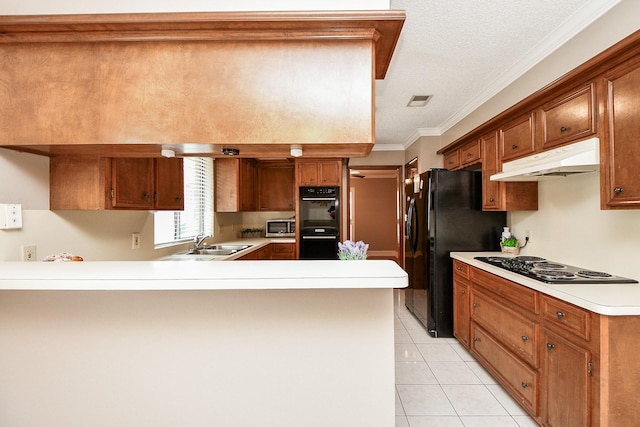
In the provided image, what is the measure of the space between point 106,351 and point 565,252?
3.03 m

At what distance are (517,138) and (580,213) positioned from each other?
731 mm

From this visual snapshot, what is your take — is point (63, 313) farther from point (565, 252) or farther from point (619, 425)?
point (565, 252)

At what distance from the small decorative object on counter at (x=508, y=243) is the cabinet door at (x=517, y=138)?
777mm

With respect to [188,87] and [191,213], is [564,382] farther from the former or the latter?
[191,213]

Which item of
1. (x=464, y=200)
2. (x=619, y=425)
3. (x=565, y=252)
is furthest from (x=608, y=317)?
(x=464, y=200)

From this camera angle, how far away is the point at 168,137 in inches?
51.1

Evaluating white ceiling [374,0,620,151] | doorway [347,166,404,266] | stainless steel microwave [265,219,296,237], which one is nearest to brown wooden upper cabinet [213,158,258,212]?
stainless steel microwave [265,219,296,237]

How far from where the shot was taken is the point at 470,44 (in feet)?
7.54

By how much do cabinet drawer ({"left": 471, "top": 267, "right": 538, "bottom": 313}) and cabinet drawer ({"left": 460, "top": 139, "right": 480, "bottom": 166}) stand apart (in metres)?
1.23

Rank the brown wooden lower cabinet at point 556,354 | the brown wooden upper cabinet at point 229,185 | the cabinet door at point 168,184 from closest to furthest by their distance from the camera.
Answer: the brown wooden lower cabinet at point 556,354 < the cabinet door at point 168,184 < the brown wooden upper cabinet at point 229,185

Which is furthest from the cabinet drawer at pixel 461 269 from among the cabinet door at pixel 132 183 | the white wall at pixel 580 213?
the cabinet door at pixel 132 183

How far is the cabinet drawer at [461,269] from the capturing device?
9.52 ft

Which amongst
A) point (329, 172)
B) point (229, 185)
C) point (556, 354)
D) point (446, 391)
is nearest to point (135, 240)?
point (229, 185)

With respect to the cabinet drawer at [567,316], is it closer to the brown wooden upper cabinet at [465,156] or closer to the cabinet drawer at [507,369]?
the cabinet drawer at [507,369]
